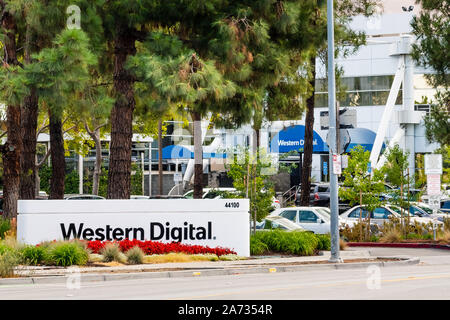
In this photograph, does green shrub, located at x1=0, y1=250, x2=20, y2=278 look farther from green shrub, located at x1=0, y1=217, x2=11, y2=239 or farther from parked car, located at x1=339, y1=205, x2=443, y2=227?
parked car, located at x1=339, y1=205, x2=443, y2=227

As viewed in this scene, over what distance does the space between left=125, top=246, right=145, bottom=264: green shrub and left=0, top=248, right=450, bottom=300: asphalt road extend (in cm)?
257

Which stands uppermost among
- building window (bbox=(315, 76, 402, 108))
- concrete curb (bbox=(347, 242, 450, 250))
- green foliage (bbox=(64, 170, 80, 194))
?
building window (bbox=(315, 76, 402, 108))

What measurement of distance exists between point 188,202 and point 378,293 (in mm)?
10071

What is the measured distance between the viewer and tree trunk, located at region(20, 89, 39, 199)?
25.8 m

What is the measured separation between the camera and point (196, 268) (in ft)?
61.8

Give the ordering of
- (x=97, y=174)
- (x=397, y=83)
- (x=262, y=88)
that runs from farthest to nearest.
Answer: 1. (x=397, y=83)
2. (x=97, y=174)
3. (x=262, y=88)

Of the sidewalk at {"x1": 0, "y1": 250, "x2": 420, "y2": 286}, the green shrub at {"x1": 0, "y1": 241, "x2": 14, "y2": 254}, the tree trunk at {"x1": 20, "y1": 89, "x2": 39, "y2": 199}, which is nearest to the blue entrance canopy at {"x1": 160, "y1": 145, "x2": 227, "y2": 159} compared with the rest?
the tree trunk at {"x1": 20, "y1": 89, "x2": 39, "y2": 199}

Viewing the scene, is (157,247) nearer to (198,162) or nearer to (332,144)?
(332,144)

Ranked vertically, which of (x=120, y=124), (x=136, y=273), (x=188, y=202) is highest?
(x=120, y=124)

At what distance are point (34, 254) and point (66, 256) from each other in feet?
2.61

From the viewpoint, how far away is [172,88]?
2077cm

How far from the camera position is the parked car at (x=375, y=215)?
31641mm
